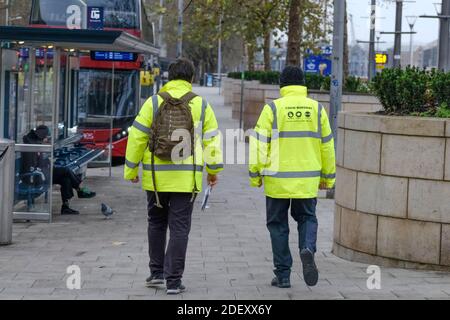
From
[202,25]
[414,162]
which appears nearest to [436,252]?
[414,162]

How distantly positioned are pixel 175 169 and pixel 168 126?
0.33m

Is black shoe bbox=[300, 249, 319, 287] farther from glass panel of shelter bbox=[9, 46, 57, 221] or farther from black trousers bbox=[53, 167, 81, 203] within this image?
black trousers bbox=[53, 167, 81, 203]

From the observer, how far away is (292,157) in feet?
25.3

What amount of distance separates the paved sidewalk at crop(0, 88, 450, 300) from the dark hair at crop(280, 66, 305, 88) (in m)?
1.61

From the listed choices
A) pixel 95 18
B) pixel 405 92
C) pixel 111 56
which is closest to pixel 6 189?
pixel 405 92

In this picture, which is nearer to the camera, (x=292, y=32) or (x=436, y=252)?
(x=436, y=252)

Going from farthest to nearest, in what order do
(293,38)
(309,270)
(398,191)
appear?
(293,38)
(398,191)
(309,270)

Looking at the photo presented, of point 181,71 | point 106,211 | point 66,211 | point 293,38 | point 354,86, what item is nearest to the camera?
point 181,71

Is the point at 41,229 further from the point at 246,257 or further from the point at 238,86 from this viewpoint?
the point at 238,86

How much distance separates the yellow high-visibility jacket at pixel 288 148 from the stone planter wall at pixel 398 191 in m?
1.09

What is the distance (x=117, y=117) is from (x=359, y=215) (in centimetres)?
1339

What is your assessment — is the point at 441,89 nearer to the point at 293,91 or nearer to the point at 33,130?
the point at 293,91

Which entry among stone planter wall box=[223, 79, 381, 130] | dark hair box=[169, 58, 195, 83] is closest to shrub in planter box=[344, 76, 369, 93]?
stone planter wall box=[223, 79, 381, 130]

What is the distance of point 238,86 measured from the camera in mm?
38156
